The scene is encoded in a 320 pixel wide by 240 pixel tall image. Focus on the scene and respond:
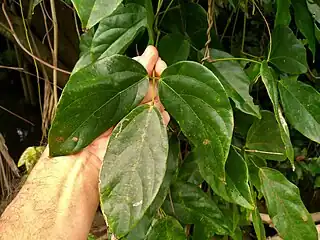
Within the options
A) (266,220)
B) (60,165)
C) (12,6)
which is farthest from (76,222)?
(266,220)

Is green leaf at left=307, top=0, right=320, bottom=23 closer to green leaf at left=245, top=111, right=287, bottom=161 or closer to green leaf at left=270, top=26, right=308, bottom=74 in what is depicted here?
green leaf at left=270, top=26, right=308, bottom=74

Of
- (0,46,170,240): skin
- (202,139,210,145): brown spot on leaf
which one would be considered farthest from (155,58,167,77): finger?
(202,139,210,145): brown spot on leaf

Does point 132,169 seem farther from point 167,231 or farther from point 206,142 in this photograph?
point 167,231

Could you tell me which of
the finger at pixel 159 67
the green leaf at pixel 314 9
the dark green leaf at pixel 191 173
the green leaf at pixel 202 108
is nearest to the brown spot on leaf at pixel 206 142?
the green leaf at pixel 202 108

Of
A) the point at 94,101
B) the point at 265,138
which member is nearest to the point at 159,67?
the point at 94,101

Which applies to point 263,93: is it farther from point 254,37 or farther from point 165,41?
point 165,41

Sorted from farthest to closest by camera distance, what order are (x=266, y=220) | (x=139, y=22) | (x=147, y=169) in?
(x=266, y=220), (x=139, y=22), (x=147, y=169)

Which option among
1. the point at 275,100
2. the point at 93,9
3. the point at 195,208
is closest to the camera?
the point at 93,9
